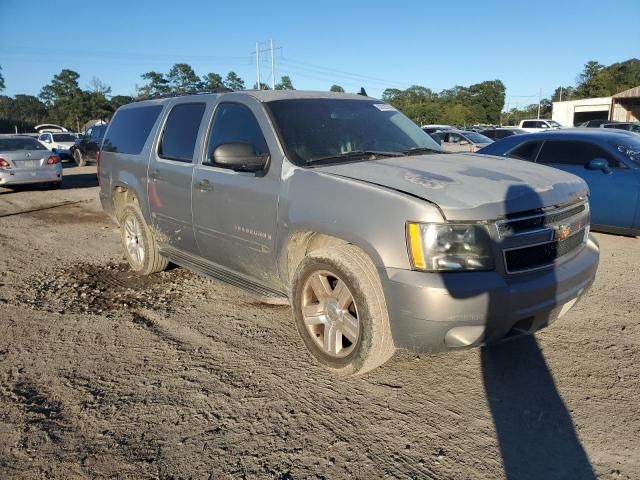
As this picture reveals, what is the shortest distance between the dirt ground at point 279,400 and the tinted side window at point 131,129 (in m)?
1.74

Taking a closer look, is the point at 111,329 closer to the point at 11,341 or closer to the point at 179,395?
the point at 11,341

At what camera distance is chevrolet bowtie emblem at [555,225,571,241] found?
120 inches

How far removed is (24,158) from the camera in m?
13.1

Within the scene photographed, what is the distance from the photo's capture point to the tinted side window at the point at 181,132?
4.41 meters

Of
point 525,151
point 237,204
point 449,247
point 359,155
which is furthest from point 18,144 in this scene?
point 449,247

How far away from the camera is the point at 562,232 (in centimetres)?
309

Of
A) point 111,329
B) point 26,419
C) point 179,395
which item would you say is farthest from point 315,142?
point 26,419

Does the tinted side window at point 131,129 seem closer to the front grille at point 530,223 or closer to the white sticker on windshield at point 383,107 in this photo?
the white sticker on windshield at point 383,107

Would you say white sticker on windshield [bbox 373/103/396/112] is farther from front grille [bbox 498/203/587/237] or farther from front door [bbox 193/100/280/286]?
front grille [bbox 498/203/587/237]

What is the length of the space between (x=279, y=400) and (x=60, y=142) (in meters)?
27.2

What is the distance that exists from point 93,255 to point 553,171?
567cm

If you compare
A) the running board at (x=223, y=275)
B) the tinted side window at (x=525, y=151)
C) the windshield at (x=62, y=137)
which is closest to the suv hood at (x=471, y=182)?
the running board at (x=223, y=275)

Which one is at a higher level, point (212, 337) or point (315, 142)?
point (315, 142)

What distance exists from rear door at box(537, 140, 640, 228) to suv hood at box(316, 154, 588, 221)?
11.5 ft
